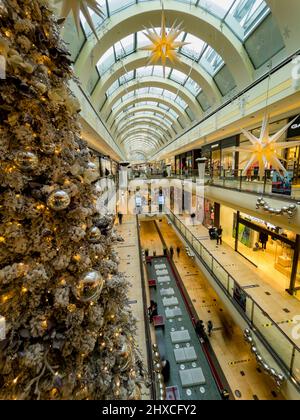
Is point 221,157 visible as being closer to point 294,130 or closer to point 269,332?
point 294,130

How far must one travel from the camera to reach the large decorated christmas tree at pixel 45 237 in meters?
1.22

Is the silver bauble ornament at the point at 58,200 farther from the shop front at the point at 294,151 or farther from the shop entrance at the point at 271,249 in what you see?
the shop entrance at the point at 271,249

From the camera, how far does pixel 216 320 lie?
8312 mm

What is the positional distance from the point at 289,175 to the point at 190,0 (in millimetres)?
7600

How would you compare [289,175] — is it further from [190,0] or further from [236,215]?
[190,0]

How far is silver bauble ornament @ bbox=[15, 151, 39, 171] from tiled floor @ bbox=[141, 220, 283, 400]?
7690 mm

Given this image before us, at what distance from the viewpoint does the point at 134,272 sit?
7.77m

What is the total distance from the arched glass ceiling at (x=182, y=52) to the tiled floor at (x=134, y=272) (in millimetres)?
10052

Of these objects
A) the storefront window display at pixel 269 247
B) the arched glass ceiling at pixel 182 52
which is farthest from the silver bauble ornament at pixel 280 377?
the arched glass ceiling at pixel 182 52

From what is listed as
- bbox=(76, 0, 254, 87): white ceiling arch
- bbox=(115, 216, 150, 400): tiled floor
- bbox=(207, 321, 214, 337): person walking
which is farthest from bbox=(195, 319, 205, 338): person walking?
bbox=(76, 0, 254, 87): white ceiling arch

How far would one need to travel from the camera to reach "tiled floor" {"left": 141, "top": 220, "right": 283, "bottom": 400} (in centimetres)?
560

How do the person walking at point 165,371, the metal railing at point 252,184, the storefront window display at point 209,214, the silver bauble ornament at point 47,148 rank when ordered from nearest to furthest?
1. the silver bauble ornament at point 47,148
2. the metal railing at point 252,184
3. the person walking at point 165,371
4. the storefront window display at point 209,214

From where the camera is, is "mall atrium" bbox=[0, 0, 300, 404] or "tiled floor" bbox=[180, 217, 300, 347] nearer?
"mall atrium" bbox=[0, 0, 300, 404]

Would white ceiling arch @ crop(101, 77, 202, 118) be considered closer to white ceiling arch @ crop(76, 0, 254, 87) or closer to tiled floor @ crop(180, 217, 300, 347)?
white ceiling arch @ crop(76, 0, 254, 87)
